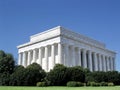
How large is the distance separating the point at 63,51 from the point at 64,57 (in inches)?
76.5

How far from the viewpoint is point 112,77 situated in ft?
147

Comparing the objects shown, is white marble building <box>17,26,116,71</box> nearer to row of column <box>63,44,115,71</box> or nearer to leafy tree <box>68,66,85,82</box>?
row of column <box>63,44,115,71</box>

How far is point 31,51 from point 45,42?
7565 mm

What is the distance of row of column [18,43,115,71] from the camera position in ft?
189

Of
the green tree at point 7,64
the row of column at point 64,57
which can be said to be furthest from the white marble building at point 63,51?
the green tree at point 7,64

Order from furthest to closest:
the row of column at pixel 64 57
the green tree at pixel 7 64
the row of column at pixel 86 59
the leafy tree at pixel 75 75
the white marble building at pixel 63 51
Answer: the row of column at pixel 86 59, the white marble building at pixel 63 51, the row of column at pixel 64 57, the green tree at pixel 7 64, the leafy tree at pixel 75 75

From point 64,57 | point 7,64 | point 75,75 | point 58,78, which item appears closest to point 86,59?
point 64,57

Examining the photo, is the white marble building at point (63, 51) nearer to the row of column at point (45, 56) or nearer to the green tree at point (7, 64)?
the row of column at point (45, 56)

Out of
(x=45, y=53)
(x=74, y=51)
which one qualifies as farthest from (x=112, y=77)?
(x=45, y=53)

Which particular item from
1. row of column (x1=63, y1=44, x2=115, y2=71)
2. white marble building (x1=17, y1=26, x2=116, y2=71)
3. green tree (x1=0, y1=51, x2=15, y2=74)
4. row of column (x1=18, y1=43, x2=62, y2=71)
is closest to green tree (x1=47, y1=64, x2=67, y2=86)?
green tree (x1=0, y1=51, x2=15, y2=74)

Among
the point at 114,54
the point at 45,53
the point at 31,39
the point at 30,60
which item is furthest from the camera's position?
the point at 114,54

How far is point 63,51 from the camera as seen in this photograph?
58156 millimetres

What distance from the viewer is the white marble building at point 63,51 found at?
191 ft

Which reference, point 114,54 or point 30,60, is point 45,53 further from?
point 114,54
